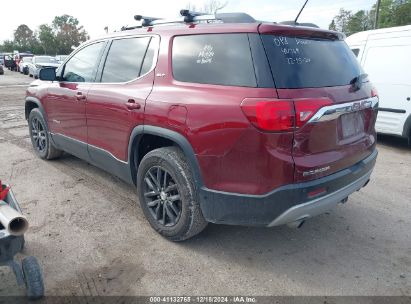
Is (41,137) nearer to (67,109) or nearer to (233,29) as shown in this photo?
(67,109)

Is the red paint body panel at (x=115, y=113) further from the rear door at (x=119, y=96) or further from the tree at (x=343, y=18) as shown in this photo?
the tree at (x=343, y=18)

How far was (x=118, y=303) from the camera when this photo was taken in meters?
2.43

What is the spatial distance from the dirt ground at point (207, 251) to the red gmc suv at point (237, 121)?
0.36m

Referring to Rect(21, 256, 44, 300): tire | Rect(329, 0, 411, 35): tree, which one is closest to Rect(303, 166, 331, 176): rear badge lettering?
Rect(21, 256, 44, 300): tire

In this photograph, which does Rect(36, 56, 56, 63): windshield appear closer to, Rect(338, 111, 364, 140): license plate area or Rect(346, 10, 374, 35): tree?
Rect(338, 111, 364, 140): license plate area

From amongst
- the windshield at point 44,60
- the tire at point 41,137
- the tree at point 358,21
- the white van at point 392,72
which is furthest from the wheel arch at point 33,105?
the tree at point 358,21

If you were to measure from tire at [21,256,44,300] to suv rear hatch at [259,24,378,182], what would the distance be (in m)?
1.88

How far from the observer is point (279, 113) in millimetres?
2350

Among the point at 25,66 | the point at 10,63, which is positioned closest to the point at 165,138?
the point at 25,66

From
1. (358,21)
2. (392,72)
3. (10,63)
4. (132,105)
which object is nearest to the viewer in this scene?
(132,105)

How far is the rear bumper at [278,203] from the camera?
247 cm

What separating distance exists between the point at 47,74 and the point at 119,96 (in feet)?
5.73

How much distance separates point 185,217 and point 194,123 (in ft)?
2.67

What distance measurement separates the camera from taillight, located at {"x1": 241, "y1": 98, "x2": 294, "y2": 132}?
2.35m
